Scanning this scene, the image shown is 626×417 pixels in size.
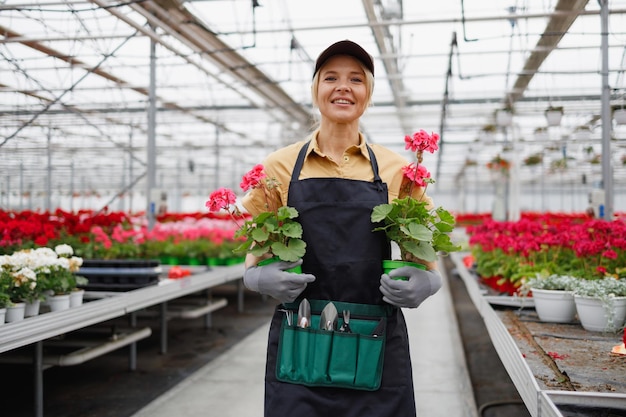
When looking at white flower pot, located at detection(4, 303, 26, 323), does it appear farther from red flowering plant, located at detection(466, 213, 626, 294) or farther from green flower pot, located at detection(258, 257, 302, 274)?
red flowering plant, located at detection(466, 213, 626, 294)

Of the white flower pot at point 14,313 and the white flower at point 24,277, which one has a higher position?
the white flower at point 24,277

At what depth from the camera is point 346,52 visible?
1.53 meters

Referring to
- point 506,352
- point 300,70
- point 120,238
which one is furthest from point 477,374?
point 300,70

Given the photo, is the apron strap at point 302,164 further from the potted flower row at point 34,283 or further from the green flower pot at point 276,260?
the potted flower row at point 34,283

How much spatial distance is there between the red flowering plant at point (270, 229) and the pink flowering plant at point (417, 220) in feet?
0.68

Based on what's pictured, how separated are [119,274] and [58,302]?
0.79 metres

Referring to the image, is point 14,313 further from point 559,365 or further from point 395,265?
point 559,365

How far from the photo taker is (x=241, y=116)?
47.0 ft

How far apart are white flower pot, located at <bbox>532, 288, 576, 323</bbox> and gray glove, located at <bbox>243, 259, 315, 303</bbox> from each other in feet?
4.89

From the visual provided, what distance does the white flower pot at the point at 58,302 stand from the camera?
2.72 meters

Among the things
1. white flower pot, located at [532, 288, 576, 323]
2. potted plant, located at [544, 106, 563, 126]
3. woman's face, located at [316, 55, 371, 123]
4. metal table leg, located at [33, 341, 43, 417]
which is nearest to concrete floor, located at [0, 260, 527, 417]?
metal table leg, located at [33, 341, 43, 417]

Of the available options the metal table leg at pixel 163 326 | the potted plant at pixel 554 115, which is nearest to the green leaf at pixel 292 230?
the metal table leg at pixel 163 326

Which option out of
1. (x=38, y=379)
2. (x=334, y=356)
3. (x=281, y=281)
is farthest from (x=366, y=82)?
(x=38, y=379)

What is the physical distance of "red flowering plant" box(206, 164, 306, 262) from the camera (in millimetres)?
1398
